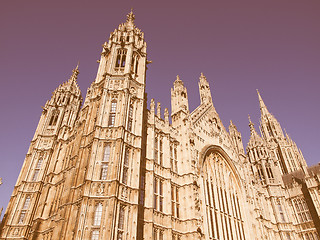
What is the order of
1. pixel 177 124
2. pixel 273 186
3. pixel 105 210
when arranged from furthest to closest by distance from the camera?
1. pixel 273 186
2. pixel 177 124
3. pixel 105 210

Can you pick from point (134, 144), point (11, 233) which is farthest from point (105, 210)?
point (11, 233)

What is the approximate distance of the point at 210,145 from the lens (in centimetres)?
3541

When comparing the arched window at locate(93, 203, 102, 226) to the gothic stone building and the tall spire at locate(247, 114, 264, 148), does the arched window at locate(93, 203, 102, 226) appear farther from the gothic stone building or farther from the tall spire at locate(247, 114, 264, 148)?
the tall spire at locate(247, 114, 264, 148)

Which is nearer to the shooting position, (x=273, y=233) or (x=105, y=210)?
(x=105, y=210)

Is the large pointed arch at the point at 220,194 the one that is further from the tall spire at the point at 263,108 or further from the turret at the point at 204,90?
the tall spire at the point at 263,108

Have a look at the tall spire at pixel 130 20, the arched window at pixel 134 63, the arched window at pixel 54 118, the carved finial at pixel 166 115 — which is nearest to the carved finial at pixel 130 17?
the tall spire at pixel 130 20

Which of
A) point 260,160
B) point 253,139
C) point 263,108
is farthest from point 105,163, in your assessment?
point 263,108

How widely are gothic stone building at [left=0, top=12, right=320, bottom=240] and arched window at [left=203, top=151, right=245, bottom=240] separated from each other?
0.46 feet

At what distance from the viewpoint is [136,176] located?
22188mm

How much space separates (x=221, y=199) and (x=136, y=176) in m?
14.8

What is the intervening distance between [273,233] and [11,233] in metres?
34.7

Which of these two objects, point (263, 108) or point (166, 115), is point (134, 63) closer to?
point (166, 115)

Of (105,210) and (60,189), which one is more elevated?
(60,189)

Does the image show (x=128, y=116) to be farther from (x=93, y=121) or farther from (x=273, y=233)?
(x=273, y=233)
